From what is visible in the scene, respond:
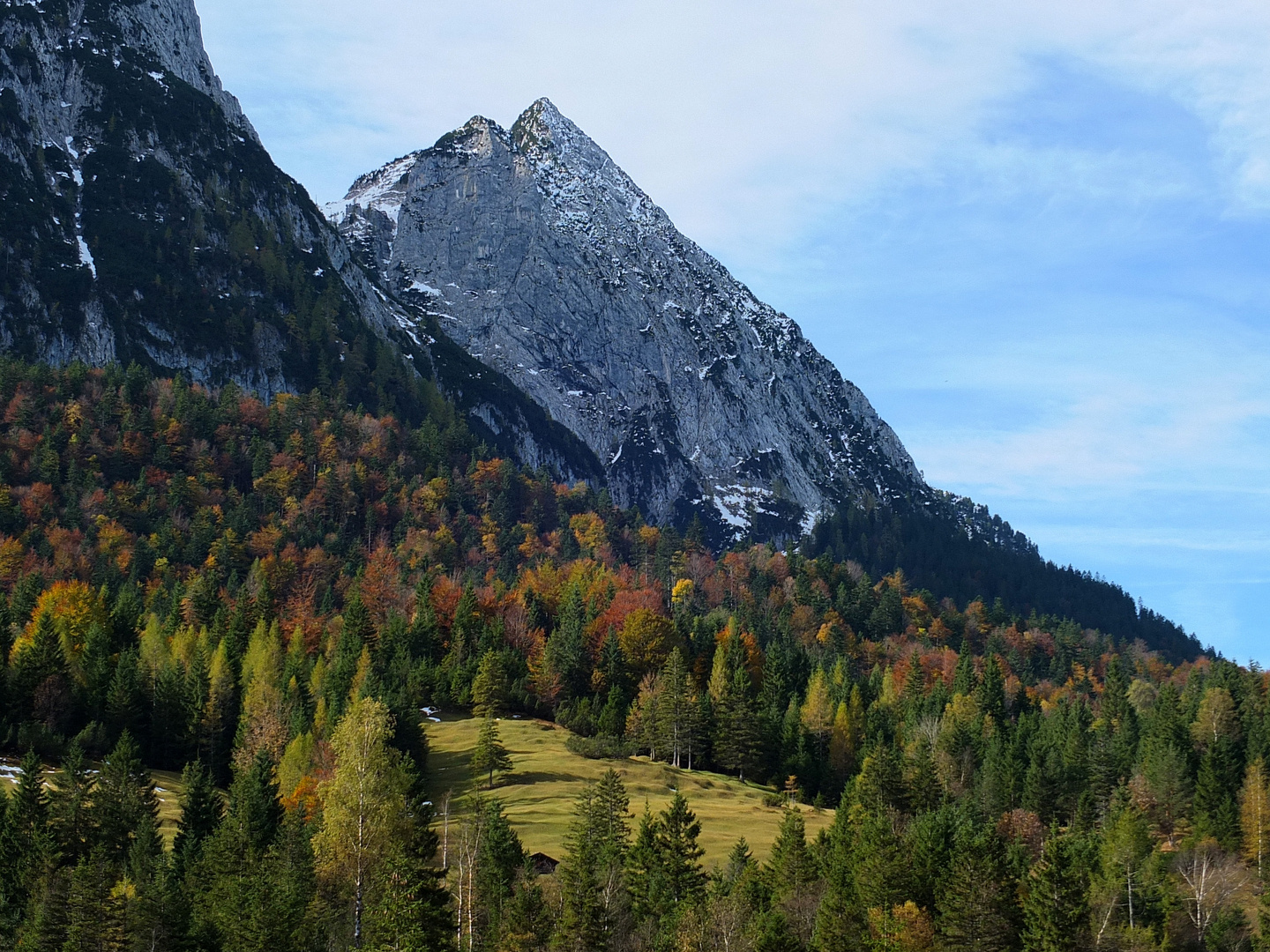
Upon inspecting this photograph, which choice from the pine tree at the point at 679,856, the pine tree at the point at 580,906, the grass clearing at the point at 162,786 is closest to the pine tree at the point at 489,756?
the grass clearing at the point at 162,786

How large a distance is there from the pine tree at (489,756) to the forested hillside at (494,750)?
60cm

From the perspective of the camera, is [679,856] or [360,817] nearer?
[360,817]

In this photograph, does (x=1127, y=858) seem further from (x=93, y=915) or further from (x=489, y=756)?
(x=93, y=915)

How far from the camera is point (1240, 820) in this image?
93.7m

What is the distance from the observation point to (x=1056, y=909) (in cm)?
6469

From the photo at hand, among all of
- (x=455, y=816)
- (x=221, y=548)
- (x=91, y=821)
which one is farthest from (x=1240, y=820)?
(x=221, y=548)

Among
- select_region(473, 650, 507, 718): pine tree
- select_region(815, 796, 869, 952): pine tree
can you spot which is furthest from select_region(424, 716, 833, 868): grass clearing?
select_region(815, 796, 869, 952): pine tree

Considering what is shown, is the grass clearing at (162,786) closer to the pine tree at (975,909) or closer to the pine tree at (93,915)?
the pine tree at (93,915)

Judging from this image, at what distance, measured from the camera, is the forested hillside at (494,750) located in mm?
61875

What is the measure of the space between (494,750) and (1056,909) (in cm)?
4389

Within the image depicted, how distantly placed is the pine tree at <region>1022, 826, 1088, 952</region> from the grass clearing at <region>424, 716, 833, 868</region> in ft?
65.0

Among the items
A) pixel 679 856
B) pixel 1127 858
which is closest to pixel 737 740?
pixel 1127 858

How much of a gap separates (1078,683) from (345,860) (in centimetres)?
16009

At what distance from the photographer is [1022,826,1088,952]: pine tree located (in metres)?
63.8
